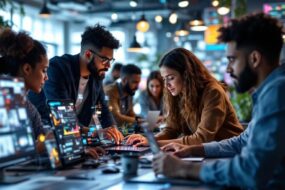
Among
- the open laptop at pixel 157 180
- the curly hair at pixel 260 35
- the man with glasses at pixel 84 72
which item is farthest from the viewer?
the man with glasses at pixel 84 72

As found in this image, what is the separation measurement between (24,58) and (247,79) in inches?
47.4

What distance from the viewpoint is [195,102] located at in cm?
351

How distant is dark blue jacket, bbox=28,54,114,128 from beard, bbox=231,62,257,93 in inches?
64.4

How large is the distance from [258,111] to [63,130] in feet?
3.44

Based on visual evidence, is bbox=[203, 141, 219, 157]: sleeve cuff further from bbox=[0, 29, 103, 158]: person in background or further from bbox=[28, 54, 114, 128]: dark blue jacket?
bbox=[28, 54, 114, 128]: dark blue jacket

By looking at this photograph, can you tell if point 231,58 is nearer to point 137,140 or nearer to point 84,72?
point 137,140

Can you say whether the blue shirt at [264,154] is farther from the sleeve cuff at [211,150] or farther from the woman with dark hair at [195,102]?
the woman with dark hair at [195,102]

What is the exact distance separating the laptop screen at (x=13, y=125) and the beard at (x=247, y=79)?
106 centimetres

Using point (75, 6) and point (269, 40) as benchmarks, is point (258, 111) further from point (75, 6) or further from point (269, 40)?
point (75, 6)

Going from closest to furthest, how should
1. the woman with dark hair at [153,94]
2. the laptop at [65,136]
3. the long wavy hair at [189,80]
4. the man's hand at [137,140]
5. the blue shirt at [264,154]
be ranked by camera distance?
the blue shirt at [264,154], the laptop at [65,136], the man's hand at [137,140], the long wavy hair at [189,80], the woman with dark hair at [153,94]

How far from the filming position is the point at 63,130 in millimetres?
2551

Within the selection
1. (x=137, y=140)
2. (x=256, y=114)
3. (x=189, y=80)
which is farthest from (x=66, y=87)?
(x=256, y=114)

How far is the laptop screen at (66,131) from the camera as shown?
98.3 inches

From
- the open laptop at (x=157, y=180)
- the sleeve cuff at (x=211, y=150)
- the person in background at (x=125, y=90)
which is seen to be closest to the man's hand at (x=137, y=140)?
the sleeve cuff at (x=211, y=150)
